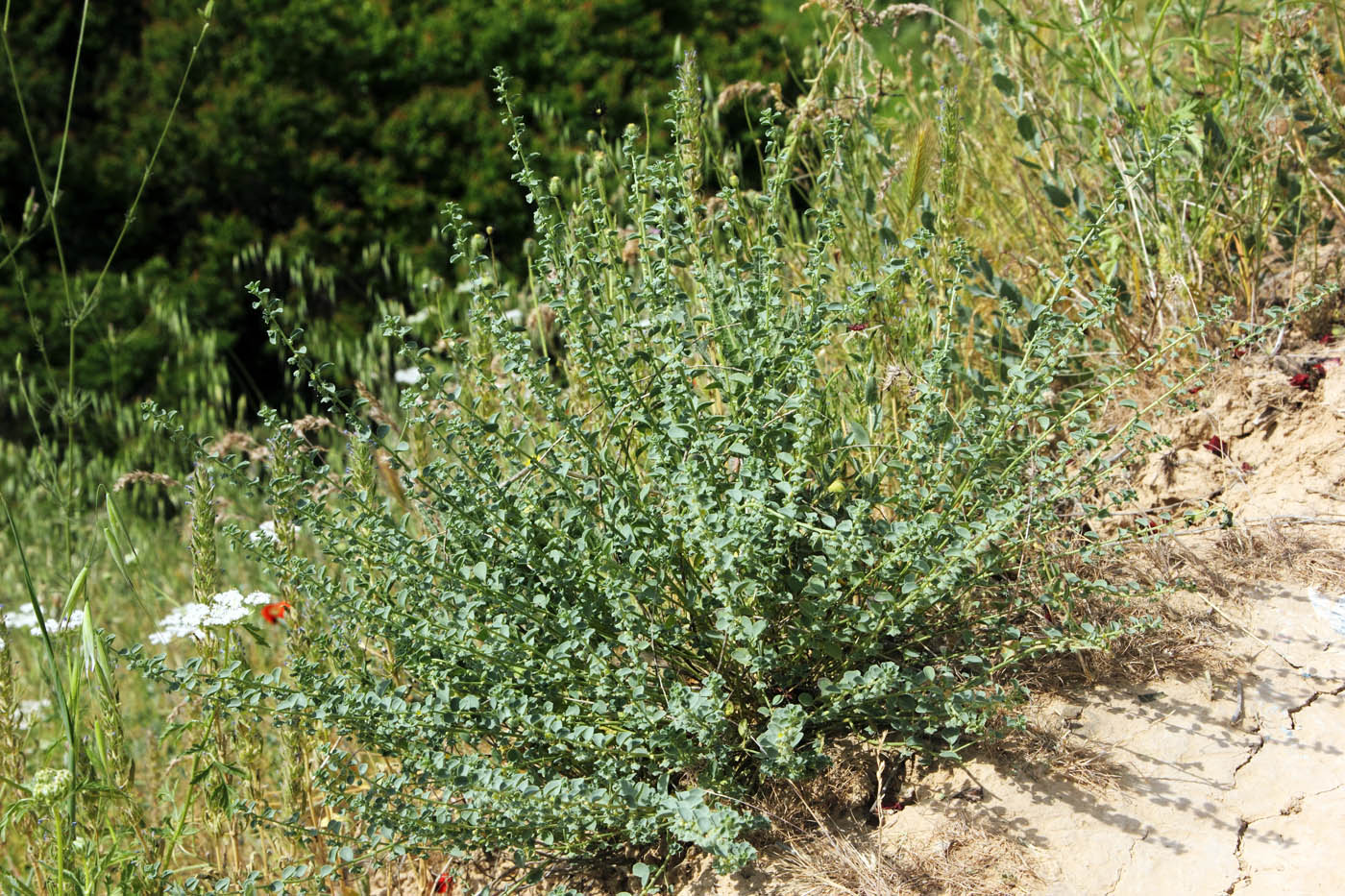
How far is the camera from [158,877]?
2.00 meters

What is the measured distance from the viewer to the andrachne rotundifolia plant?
1938 millimetres

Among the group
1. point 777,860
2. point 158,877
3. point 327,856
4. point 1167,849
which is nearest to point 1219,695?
point 1167,849

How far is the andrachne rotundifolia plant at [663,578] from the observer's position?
194cm

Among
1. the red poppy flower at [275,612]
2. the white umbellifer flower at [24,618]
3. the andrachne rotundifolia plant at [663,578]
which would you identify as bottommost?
the white umbellifer flower at [24,618]

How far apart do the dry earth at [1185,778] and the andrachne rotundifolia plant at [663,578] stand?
0.15 m

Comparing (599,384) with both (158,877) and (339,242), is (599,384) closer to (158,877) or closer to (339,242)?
(158,877)

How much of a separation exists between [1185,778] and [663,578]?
98cm

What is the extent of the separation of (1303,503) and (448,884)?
198cm

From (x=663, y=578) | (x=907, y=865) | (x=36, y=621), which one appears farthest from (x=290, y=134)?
(x=907, y=865)

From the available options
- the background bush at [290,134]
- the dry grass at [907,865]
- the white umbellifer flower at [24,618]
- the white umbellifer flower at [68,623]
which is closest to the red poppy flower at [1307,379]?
the dry grass at [907,865]

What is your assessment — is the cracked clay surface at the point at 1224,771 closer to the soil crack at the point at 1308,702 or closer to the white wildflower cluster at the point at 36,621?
the soil crack at the point at 1308,702

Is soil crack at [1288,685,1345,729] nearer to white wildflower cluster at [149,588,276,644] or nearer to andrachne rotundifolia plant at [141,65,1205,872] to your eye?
andrachne rotundifolia plant at [141,65,1205,872]

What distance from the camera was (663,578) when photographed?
2.12 meters

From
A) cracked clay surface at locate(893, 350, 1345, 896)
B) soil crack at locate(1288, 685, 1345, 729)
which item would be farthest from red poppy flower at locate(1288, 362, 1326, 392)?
soil crack at locate(1288, 685, 1345, 729)
